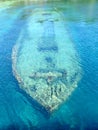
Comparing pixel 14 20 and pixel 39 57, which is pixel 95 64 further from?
pixel 14 20

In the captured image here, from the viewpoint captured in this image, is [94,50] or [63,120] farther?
[94,50]

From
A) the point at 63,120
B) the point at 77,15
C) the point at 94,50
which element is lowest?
the point at 77,15

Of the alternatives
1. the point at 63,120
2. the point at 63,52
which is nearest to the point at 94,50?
the point at 63,52

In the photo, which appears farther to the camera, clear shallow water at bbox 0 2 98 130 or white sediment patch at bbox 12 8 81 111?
white sediment patch at bbox 12 8 81 111

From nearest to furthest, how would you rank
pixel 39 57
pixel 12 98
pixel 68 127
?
1. pixel 68 127
2. pixel 12 98
3. pixel 39 57

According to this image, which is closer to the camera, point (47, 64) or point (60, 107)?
point (60, 107)

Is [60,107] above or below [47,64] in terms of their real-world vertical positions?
above

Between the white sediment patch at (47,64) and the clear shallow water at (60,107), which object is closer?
the clear shallow water at (60,107)

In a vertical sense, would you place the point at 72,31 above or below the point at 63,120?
below
